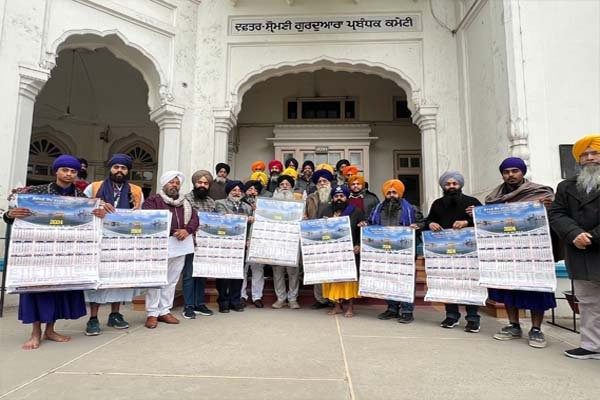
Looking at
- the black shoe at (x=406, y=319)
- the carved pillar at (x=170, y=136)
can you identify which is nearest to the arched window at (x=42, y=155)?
the carved pillar at (x=170, y=136)

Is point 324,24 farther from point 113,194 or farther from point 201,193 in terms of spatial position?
point 113,194

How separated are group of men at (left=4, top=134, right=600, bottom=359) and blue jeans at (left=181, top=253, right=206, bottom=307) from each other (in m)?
0.01

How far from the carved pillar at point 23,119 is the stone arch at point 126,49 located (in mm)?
682

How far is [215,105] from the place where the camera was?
23.8ft

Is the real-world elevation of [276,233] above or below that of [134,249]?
above

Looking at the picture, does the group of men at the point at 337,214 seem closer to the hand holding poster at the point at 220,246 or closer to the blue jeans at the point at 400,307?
the blue jeans at the point at 400,307

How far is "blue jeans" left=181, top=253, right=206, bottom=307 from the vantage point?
4254mm

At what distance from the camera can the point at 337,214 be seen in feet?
15.0

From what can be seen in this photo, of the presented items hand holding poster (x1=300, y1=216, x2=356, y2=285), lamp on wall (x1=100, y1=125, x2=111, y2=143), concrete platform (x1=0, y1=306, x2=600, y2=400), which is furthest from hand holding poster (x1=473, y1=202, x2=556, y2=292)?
lamp on wall (x1=100, y1=125, x2=111, y2=143)

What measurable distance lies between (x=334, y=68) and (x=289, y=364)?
639 centimetres

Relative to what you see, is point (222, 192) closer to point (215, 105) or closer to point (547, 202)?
point (215, 105)

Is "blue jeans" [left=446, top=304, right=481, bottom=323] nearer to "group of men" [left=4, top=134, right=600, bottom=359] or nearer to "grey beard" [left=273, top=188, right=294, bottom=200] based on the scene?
"group of men" [left=4, top=134, right=600, bottom=359]

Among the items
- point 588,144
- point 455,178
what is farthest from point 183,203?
point 588,144

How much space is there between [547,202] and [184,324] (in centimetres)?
372
